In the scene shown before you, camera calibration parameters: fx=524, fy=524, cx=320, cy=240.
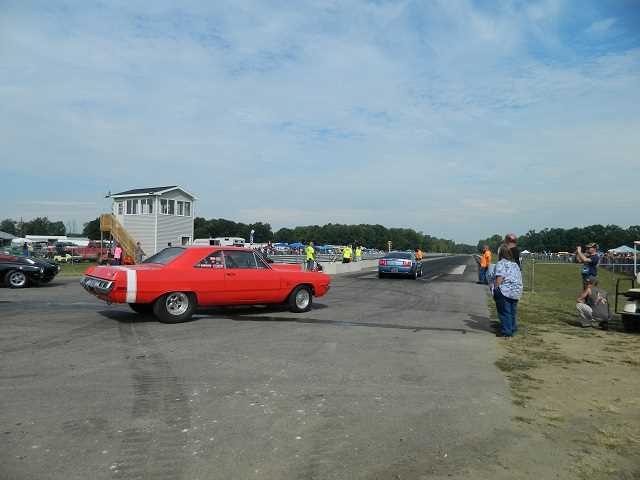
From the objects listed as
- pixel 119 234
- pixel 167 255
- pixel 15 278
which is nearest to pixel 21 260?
pixel 15 278

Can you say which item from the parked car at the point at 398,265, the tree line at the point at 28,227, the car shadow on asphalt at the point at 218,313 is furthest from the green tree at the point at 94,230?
the car shadow on asphalt at the point at 218,313

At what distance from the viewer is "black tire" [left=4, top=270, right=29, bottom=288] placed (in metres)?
16.7

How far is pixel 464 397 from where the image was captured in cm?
532

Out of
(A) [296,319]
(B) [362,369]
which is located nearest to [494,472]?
(B) [362,369]

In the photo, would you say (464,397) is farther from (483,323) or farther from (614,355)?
(483,323)

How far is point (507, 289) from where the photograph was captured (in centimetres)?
889

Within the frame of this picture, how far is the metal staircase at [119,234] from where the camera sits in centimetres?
3494

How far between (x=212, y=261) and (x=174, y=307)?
1187 mm

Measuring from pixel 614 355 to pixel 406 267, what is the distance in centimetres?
1857

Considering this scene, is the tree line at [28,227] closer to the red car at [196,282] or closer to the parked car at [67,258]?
the parked car at [67,258]

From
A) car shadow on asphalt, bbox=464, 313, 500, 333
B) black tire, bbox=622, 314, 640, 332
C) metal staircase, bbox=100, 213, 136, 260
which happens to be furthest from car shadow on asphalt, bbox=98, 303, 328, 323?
metal staircase, bbox=100, 213, 136, 260

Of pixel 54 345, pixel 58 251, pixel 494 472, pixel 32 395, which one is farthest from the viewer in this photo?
pixel 58 251

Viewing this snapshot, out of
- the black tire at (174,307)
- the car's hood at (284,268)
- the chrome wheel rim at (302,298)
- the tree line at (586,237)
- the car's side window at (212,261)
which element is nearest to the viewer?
the black tire at (174,307)

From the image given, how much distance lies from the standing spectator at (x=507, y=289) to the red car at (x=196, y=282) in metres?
4.33
